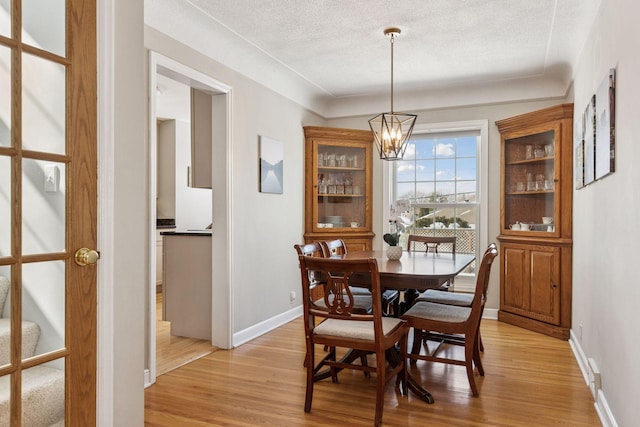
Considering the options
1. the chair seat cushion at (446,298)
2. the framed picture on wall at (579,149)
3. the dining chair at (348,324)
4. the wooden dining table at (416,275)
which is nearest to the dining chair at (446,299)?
the chair seat cushion at (446,298)

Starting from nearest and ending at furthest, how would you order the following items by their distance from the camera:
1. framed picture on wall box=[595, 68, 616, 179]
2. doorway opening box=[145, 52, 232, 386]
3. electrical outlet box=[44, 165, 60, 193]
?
electrical outlet box=[44, 165, 60, 193]
framed picture on wall box=[595, 68, 616, 179]
doorway opening box=[145, 52, 232, 386]

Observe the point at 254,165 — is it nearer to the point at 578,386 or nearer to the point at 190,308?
the point at 190,308

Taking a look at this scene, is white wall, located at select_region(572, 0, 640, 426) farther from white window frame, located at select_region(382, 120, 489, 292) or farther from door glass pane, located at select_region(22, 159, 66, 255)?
door glass pane, located at select_region(22, 159, 66, 255)

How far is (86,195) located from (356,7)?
2262mm

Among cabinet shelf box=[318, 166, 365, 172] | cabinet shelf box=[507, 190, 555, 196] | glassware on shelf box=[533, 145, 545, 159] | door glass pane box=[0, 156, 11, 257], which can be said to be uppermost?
glassware on shelf box=[533, 145, 545, 159]

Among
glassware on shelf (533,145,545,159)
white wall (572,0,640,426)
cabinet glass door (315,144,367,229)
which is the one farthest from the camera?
cabinet glass door (315,144,367,229)

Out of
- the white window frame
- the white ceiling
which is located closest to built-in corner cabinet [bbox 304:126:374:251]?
the white ceiling

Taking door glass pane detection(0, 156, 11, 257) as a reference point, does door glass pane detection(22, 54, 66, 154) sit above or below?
above

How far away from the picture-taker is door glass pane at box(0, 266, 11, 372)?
1.45 m

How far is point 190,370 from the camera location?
10.8 ft

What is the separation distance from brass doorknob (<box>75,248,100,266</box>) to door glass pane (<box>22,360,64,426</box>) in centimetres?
37

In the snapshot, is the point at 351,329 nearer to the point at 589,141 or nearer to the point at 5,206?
the point at 5,206

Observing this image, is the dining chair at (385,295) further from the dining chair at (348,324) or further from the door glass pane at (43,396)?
the door glass pane at (43,396)

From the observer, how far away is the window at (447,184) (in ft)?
17.1
